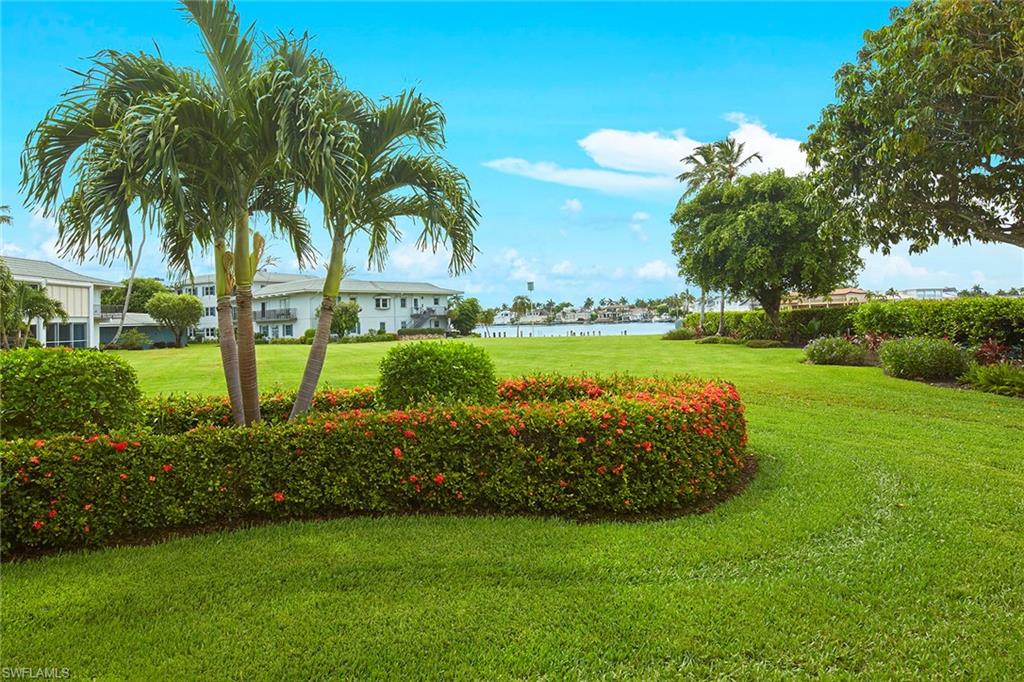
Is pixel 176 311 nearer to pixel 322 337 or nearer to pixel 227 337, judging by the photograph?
pixel 227 337

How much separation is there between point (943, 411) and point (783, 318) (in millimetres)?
20393

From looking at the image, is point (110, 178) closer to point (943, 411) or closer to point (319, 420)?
point (319, 420)

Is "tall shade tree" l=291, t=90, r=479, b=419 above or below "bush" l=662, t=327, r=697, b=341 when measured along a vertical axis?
above

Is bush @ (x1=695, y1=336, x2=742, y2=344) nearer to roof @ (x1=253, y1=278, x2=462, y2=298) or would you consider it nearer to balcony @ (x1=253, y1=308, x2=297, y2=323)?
roof @ (x1=253, y1=278, x2=462, y2=298)

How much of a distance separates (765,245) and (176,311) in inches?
1539

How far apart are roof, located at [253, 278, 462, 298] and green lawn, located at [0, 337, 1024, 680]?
4857cm

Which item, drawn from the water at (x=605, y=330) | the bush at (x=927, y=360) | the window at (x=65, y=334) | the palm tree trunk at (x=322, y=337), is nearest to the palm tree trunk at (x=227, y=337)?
the palm tree trunk at (x=322, y=337)

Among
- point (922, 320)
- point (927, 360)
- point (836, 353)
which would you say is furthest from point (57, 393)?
point (922, 320)

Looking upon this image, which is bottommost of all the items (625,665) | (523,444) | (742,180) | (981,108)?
(625,665)

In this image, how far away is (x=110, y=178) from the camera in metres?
4.79

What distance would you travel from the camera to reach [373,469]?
4668mm

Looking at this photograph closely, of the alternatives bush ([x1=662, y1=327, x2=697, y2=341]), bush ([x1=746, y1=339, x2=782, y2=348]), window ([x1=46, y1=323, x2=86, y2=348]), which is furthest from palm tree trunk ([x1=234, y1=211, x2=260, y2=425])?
window ([x1=46, y1=323, x2=86, y2=348])

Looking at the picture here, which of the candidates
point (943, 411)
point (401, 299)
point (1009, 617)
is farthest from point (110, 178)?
point (401, 299)

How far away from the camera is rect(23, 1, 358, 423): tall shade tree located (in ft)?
15.3
